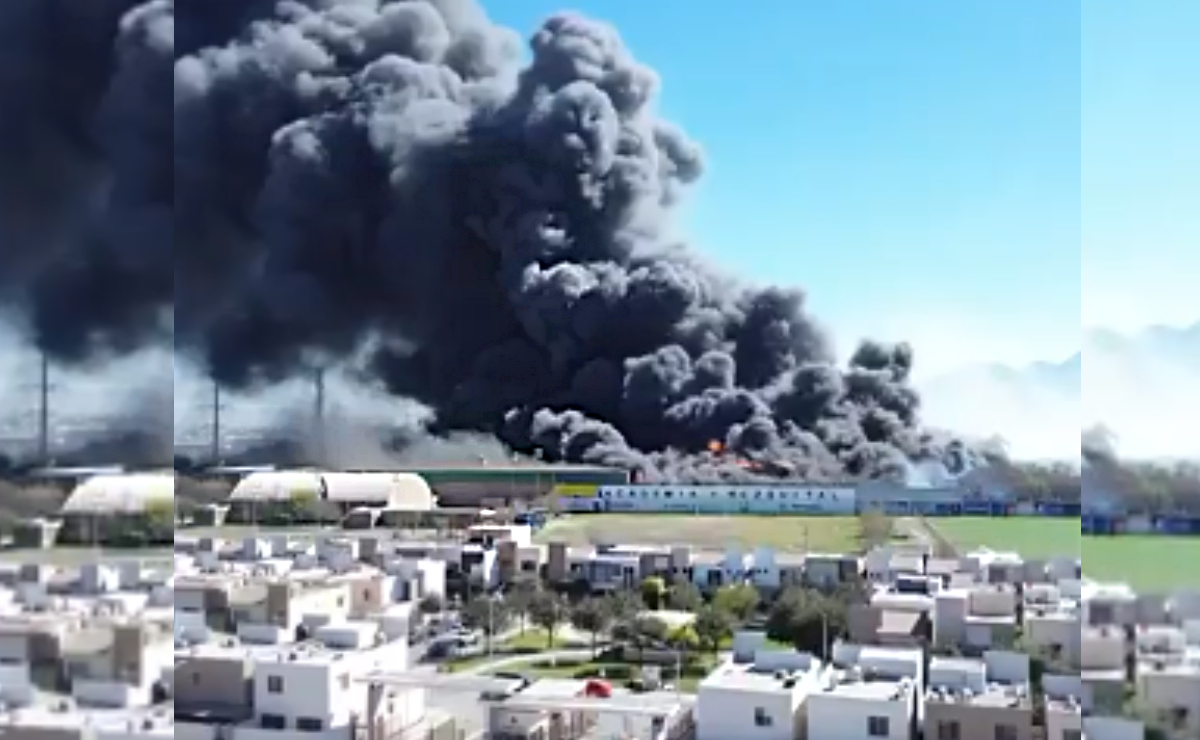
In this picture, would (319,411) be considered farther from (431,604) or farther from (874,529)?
(874,529)

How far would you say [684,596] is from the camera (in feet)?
11.7

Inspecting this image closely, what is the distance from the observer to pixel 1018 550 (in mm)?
3135

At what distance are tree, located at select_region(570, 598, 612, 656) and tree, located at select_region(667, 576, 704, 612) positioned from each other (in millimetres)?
209

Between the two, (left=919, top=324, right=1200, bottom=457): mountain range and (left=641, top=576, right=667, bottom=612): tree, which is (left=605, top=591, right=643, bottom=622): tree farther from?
(left=919, top=324, right=1200, bottom=457): mountain range

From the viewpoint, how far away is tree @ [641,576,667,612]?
3.56m

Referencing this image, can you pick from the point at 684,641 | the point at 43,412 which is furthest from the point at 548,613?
the point at 43,412

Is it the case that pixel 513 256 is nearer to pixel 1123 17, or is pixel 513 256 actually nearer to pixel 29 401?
pixel 29 401

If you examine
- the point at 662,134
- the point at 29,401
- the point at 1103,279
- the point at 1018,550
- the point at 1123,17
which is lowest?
the point at 1018,550

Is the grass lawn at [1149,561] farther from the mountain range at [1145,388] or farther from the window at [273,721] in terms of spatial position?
the window at [273,721]

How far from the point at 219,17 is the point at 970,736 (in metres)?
4.76

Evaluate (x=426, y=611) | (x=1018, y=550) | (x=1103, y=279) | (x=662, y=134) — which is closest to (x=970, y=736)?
(x=1018, y=550)

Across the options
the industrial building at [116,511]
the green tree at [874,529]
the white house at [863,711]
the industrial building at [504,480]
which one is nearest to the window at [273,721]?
the industrial building at [116,511]

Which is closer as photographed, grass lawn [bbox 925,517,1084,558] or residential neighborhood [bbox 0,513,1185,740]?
residential neighborhood [bbox 0,513,1185,740]

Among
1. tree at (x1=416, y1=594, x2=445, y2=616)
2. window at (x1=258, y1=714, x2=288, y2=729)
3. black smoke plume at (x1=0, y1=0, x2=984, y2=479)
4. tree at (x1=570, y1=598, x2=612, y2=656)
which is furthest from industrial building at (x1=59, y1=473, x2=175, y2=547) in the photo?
black smoke plume at (x1=0, y1=0, x2=984, y2=479)
